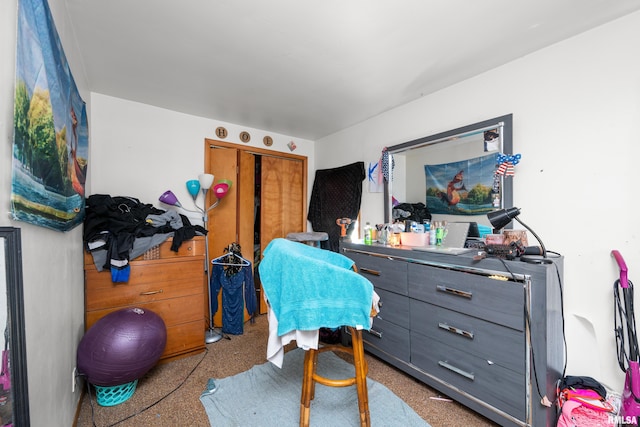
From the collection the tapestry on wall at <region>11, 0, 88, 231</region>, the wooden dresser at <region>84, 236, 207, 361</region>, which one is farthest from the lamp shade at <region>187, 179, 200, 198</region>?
the tapestry on wall at <region>11, 0, 88, 231</region>

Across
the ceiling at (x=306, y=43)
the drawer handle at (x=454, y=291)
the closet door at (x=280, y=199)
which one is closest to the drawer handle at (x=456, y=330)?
the drawer handle at (x=454, y=291)

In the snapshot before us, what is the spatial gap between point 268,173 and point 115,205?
1667mm

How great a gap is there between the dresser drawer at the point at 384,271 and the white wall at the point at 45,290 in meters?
1.89

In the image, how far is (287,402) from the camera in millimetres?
1735

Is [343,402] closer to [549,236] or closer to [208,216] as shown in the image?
[549,236]

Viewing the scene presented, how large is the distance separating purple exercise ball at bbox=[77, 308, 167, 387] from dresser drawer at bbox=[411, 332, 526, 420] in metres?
1.79

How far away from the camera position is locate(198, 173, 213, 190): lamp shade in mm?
2775

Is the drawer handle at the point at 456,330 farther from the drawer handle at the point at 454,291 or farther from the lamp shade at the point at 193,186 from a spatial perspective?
the lamp shade at the point at 193,186

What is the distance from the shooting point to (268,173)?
3.43 metres

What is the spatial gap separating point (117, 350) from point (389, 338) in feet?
5.99

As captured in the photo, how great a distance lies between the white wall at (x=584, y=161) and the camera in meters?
1.48

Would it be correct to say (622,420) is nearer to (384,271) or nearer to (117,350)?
(384,271)

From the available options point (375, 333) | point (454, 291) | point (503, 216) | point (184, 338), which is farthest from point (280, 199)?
point (503, 216)

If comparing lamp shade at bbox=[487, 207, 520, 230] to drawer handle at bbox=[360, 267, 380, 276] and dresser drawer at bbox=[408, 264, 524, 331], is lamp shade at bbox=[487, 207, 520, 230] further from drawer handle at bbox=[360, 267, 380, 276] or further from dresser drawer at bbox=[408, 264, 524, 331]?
drawer handle at bbox=[360, 267, 380, 276]
